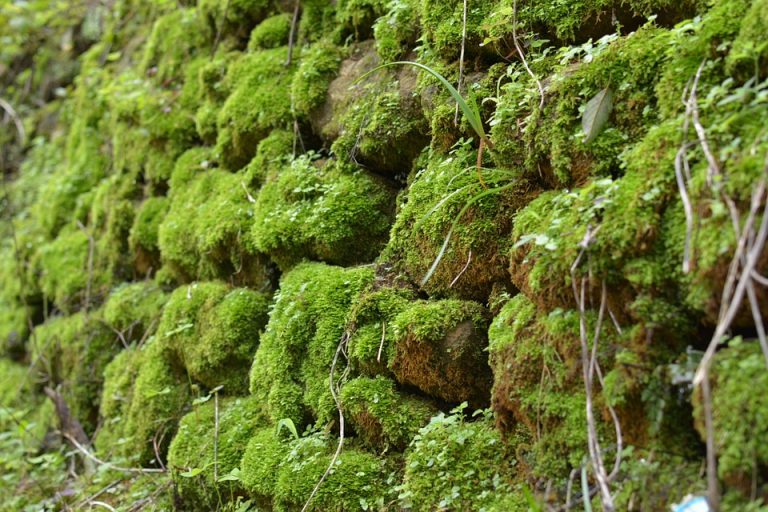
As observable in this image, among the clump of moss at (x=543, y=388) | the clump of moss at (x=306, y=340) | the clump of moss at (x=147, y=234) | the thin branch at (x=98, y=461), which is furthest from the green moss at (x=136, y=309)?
the clump of moss at (x=543, y=388)

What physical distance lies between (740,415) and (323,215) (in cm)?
210

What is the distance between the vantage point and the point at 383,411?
266 cm

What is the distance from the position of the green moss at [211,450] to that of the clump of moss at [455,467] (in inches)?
38.5

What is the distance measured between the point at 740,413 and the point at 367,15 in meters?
2.89

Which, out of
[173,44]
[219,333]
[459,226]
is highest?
[173,44]

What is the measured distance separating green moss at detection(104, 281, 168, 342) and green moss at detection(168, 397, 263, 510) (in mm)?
1106

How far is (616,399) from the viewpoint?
74.2 inches

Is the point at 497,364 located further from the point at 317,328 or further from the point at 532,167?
the point at 317,328

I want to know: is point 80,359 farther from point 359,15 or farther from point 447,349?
point 447,349

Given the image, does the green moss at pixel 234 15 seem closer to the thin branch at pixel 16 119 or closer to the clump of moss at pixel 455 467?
the clump of moss at pixel 455 467

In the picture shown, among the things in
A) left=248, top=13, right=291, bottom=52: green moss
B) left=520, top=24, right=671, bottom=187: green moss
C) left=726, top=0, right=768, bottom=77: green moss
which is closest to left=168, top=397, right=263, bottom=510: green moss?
left=520, top=24, right=671, bottom=187: green moss

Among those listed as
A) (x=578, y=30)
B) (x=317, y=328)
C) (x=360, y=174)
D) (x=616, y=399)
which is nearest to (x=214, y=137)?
(x=360, y=174)

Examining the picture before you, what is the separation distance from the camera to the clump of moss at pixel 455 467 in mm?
2271

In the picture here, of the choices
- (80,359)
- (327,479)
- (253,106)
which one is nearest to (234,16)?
(253,106)
